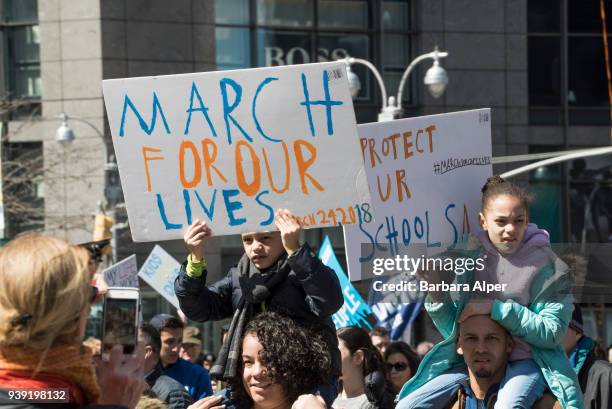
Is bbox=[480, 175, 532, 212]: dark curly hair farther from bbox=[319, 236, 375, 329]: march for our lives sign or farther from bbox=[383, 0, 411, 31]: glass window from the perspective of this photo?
bbox=[383, 0, 411, 31]: glass window

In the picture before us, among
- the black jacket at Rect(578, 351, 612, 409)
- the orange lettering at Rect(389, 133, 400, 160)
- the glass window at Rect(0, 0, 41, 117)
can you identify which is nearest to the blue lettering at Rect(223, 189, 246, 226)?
the orange lettering at Rect(389, 133, 400, 160)

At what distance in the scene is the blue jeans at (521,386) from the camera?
5414mm

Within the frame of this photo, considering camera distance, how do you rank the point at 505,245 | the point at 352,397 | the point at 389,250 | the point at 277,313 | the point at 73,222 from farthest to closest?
the point at 73,222
the point at 352,397
the point at 389,250
the point at 505,245
the point at 277,313

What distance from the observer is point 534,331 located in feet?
17.8

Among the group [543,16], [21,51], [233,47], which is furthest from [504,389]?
[543,16]

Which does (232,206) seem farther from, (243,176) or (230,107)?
(230,107)

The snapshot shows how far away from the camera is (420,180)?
6.39m

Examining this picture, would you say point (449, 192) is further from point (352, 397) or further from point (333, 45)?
point (333, 45)

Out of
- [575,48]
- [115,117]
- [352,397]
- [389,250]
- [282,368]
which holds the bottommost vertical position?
[352,397]

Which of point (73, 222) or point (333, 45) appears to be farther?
point (333, 45)

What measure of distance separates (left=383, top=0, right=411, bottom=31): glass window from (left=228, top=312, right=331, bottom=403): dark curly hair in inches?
1061

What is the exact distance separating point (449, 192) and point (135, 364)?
113 inches

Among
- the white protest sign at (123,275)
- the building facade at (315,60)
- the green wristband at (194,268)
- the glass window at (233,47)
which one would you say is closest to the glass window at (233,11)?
the building facade at (315,60)

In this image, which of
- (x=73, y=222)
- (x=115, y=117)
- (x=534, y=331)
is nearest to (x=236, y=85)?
(x=115, y=117)
